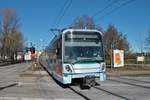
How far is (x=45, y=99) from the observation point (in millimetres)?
15344

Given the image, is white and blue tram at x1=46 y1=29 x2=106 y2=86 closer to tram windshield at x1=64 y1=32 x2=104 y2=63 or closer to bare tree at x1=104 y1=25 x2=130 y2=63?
tram windshield at x1=64 y1=32 x2=104 y2=63

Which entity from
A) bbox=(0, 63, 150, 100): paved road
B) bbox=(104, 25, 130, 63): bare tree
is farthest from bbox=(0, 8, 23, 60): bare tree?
bbox=(0, 63, 150, 100): paved road

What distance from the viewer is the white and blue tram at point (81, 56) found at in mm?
19302

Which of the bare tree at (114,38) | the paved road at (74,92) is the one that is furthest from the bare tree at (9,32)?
the paved road at (74,92)

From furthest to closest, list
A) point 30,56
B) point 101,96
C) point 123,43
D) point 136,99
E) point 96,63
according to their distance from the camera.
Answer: point 123,43, point 30,56, point 96,63, point 101,96, point 136,99

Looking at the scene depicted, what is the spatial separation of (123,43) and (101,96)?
243ft

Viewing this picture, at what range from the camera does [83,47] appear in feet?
65.1

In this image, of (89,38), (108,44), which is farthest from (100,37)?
(108,44)

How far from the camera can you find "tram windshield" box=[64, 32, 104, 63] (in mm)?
19516

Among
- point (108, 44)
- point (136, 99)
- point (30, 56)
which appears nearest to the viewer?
point (136, 99)

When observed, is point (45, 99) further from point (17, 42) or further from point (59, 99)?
point (17, 42)

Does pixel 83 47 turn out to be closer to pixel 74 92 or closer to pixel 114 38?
pixel 74 92

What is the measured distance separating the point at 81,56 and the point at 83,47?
1.88 feet

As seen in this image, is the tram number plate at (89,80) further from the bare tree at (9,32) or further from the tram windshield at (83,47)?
the bare tree at (9,32)
